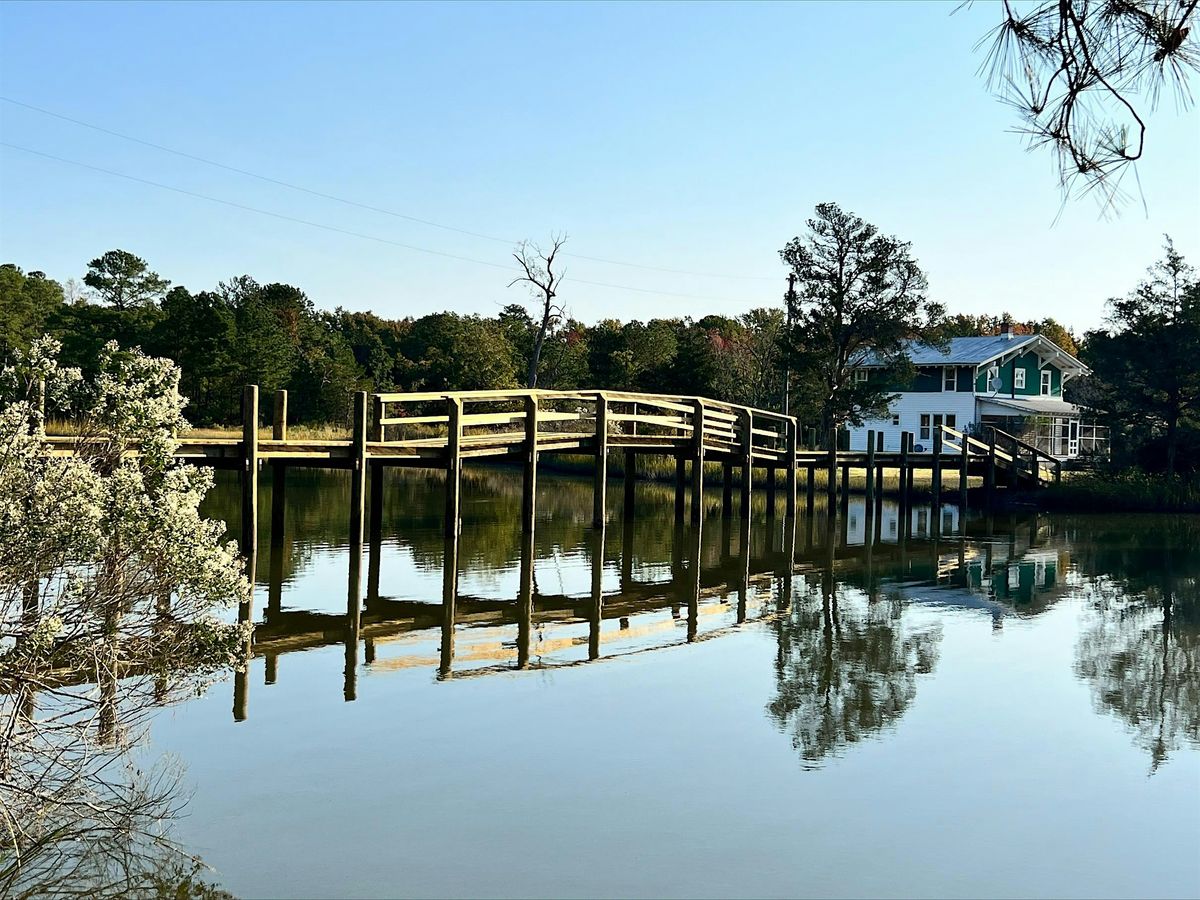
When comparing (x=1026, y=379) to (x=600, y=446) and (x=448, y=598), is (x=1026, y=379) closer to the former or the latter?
(x=600, y=446)

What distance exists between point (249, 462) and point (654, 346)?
4242cm

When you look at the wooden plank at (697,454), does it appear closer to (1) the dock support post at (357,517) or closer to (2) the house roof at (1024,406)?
(1) the dock support post at (357,517)

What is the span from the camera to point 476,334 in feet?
194

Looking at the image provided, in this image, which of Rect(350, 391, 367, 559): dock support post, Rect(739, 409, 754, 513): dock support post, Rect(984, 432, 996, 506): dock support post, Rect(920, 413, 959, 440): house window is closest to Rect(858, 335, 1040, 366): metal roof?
Rect(920, 413, 959, 440): house window

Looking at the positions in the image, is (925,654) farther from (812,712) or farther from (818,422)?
(818,422)

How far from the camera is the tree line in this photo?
3941 centimetres

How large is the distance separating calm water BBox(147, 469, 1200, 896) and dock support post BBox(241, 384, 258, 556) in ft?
2.50

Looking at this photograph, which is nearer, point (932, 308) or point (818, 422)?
point (932, 308)

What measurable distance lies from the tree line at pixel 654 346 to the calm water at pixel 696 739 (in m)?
19.9

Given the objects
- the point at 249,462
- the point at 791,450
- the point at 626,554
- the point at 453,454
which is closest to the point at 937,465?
the point at 791,450

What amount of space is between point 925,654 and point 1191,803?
5543mm

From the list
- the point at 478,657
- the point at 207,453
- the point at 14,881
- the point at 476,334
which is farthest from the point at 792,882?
the point at 476,334

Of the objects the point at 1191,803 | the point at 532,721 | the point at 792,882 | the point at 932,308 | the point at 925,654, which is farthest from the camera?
the point at 932,308

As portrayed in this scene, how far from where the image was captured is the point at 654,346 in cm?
6069
